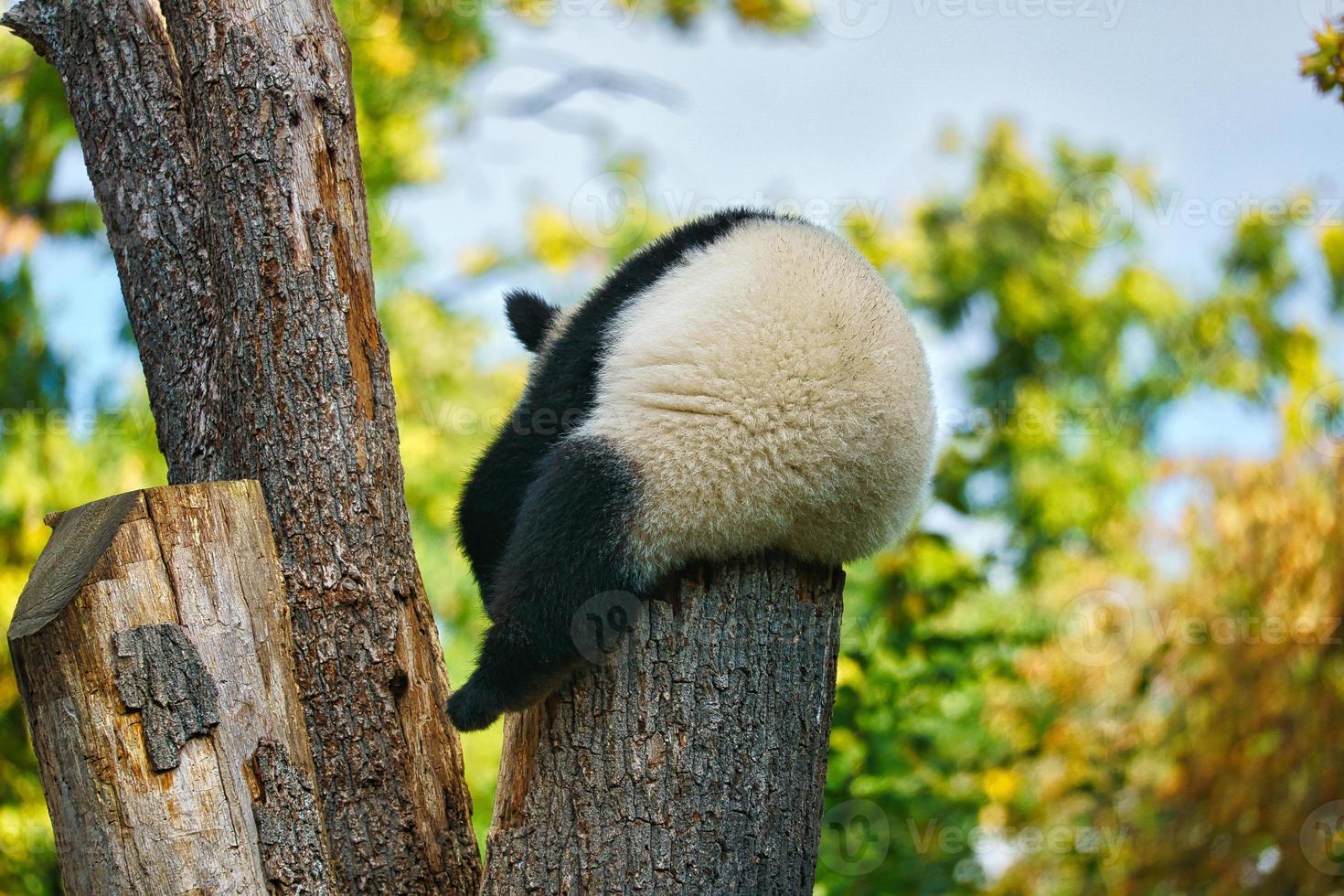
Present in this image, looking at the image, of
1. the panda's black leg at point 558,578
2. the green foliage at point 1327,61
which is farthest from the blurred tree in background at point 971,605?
the panda's black leg at point 558,578

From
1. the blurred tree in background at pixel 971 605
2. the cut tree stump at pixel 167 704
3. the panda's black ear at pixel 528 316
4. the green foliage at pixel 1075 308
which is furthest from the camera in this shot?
the green foliage at pixel 1075 308

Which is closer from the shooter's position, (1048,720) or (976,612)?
(1048,720)

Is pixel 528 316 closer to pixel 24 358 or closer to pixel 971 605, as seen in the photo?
pixel 24 358

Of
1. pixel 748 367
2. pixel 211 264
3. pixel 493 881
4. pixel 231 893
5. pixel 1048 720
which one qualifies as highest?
pixel 211 264

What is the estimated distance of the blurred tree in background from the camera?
414 cm

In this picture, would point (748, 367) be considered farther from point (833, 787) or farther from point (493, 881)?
point (833, 787)

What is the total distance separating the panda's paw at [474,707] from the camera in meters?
2.36

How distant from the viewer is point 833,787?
364 cm

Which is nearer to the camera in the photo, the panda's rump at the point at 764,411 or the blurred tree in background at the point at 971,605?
the panda's rump at the point at 764,411

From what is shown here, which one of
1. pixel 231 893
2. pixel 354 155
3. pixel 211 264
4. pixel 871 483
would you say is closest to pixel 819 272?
pixel 871 483

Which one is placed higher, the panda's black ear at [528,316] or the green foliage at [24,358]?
the green foliage at [24,358]

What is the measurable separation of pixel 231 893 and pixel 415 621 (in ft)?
2.31

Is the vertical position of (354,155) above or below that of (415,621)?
above

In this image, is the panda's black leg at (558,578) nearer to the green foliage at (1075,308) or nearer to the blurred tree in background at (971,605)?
the blurred tree in background at (971,605)
